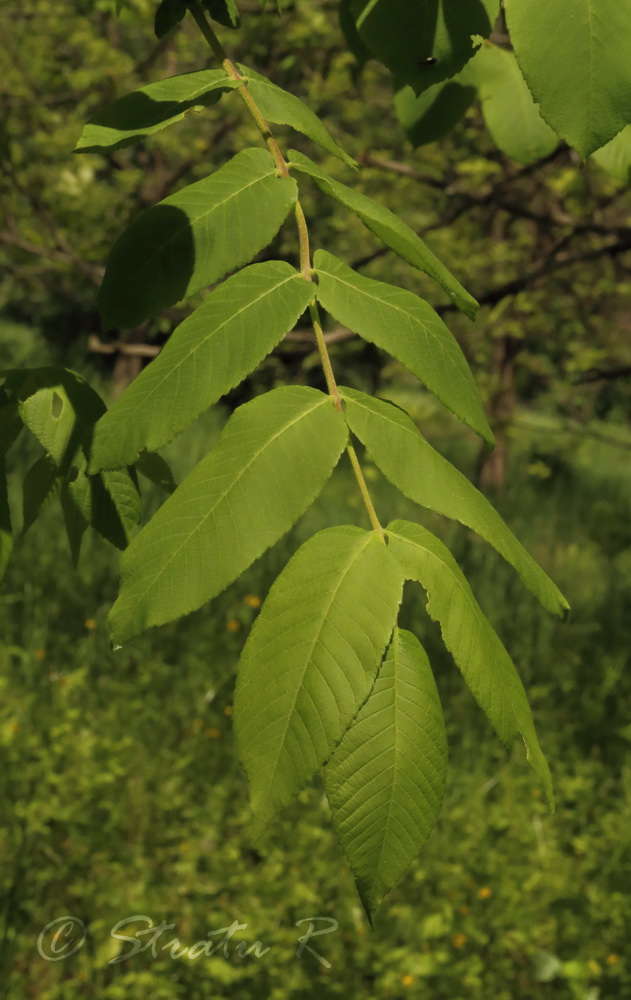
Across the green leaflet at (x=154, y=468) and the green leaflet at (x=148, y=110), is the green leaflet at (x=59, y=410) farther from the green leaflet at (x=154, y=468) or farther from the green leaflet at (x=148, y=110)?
the green leaflet at (x=148, y=110)

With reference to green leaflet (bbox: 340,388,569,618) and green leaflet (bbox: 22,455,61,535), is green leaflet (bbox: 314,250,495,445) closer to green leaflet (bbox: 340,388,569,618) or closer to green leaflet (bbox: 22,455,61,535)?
green leaflet (bbox: 340,388,569,618)

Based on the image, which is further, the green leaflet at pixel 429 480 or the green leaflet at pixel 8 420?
the green leaflet at pixel 8 420

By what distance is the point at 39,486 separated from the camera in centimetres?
109

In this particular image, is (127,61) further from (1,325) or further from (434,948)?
(1,325)

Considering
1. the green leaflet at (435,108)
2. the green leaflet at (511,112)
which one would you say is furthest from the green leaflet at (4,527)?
the green leaflet at (511,112)

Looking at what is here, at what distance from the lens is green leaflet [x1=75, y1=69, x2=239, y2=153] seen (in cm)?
96

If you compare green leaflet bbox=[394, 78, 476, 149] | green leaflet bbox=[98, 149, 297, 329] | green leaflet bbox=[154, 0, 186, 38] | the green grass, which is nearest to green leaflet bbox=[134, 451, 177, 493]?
green leaflet bbox=[98, 149, 297, 329]

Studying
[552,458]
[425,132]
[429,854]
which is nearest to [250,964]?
[429,854]

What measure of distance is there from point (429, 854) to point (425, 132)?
2.47 m

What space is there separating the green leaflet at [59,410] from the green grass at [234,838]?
1.94m

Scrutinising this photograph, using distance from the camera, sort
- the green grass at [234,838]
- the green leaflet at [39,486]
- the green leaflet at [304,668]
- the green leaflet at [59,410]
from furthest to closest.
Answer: the green grass at [234,838] → the green leaflet at [39,486] → the green leaflet at [59,410] → the green leaflet at [304,668]

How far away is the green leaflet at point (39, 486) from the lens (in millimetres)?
1091

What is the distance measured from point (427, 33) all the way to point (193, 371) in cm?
55

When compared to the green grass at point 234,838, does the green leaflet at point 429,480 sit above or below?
above
